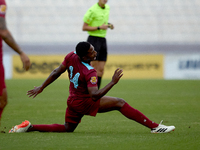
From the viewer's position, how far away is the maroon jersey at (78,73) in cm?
498

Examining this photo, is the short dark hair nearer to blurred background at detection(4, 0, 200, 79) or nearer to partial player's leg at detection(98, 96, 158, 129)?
partial player's leg at detection(98, 96, 158, 129)

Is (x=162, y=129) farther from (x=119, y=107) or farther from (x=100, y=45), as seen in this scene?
(x=100, y=45)

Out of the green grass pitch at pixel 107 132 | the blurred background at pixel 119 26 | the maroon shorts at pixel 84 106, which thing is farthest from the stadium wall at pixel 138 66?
the maroon shorts at pixel 84 106

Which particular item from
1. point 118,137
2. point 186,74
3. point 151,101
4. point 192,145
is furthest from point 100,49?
point 186,74

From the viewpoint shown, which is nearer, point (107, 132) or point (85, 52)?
point (85, 52)

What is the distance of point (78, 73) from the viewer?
5039mm

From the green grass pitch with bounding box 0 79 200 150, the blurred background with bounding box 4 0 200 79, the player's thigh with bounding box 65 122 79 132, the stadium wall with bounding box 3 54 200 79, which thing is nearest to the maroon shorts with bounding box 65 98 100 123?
the player's thigh with bounding box 65 122 79 132

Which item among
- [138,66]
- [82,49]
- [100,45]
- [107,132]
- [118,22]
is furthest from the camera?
[118,22]

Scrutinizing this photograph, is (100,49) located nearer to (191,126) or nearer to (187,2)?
(191,126)

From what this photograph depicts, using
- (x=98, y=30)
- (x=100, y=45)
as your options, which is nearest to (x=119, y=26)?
(x=98, y=30)

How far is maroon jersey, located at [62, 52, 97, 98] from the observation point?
4977 mm

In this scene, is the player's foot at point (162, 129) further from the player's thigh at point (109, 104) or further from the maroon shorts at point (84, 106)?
the maroon shorts at point (84, 106)

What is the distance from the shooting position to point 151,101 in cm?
948

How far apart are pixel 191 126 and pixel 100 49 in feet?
13.3
